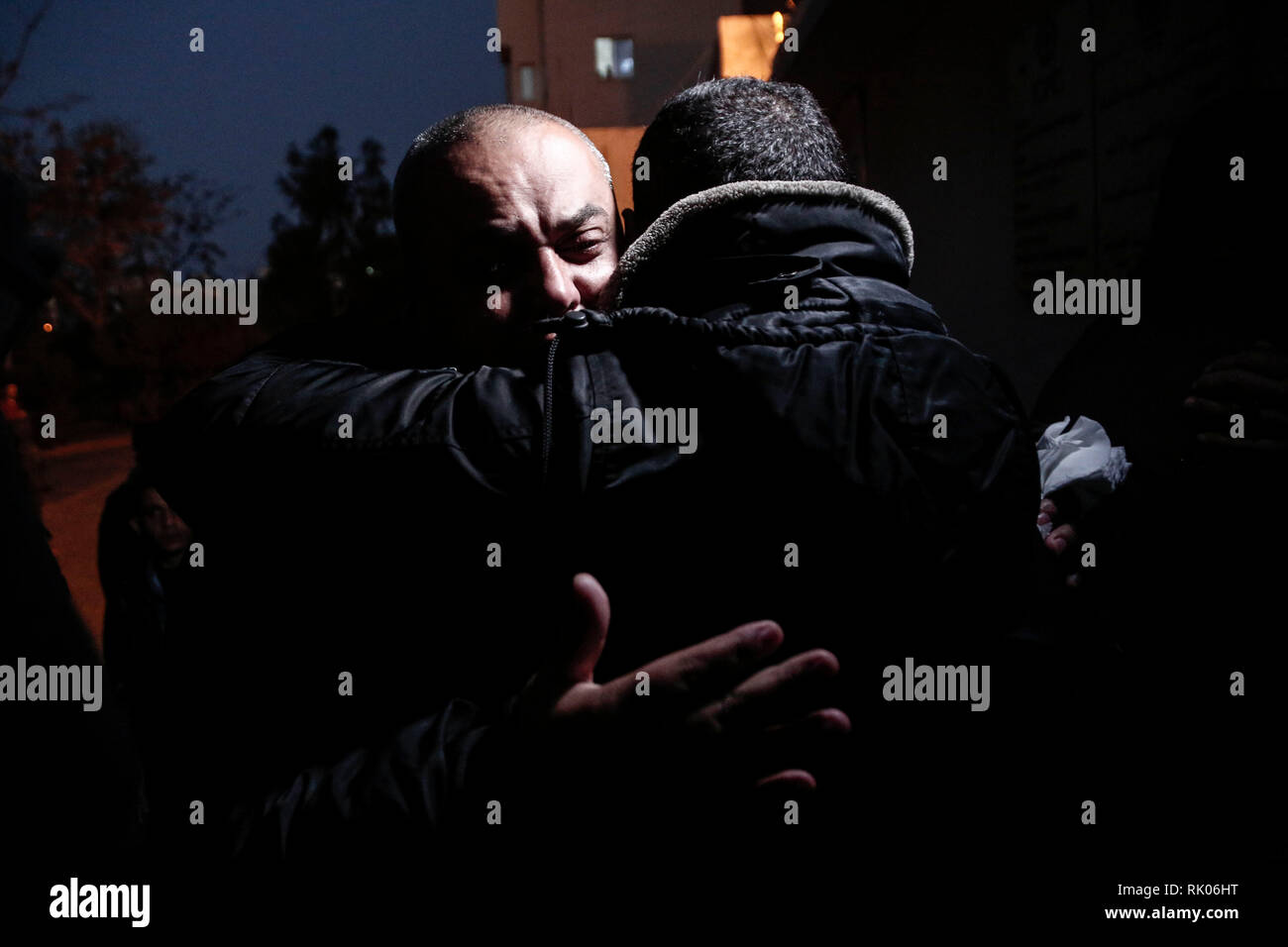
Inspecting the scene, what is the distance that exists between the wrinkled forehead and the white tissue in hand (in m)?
1.08

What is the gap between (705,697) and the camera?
1136 millimetres

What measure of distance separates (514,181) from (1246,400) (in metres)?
1.49

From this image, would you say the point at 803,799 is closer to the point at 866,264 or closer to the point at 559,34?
the point at 866,264

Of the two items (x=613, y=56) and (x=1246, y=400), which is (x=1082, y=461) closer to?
(x=1246, y=400)

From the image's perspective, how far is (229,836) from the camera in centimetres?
131

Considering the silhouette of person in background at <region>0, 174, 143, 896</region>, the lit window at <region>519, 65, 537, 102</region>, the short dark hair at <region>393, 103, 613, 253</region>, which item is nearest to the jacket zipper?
the silhouette of person in background at <region>0, 174, 143, 896</region>

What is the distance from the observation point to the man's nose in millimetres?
1759

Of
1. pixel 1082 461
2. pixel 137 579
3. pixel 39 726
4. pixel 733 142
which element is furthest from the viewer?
pixel 137 579

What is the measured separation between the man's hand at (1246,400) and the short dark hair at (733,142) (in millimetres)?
1017

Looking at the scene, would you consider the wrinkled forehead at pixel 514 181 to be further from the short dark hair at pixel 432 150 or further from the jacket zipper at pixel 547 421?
the jacket zipper at pixel 547 421

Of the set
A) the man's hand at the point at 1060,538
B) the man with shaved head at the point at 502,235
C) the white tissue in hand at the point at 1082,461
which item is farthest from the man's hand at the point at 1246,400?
the man with shaved head at the point at 502,235

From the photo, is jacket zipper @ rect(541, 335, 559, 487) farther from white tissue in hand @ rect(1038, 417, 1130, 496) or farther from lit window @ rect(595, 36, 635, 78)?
lit window @ rect(595, 36, 635, 78)

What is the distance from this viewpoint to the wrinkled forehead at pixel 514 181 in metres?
1.81

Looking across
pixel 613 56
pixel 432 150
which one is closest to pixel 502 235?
pixel 432 150
